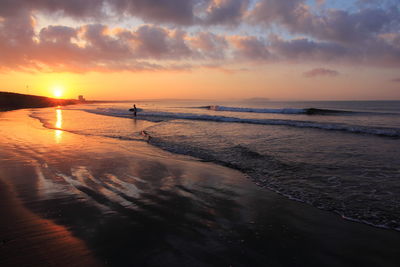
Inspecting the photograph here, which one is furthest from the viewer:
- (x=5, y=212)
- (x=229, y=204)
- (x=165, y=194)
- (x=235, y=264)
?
(x=165, y=194)

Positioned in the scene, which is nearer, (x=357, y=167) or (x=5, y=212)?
(x=5, y=212)

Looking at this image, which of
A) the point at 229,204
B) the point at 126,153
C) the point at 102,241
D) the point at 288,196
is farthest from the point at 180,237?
the point at 126,153

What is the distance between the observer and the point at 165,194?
531 centimetres

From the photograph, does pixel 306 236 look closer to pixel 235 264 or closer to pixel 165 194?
pixel 235 264

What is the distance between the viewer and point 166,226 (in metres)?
3.81

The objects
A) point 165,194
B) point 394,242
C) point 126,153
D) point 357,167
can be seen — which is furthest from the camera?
point 126,153

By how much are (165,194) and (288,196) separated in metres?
2.82

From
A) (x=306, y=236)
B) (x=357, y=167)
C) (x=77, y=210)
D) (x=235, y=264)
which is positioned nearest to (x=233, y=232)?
(x=235, y=264)

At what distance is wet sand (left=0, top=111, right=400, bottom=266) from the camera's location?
302cm

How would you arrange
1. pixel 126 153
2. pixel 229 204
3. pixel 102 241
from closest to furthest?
1. pixel 102 241
2. pixel 229 204
3. pixel 126 153

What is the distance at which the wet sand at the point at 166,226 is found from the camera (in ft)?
9.91

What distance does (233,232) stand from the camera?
3.67 m

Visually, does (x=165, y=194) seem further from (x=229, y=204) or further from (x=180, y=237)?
(x=180, y=237)

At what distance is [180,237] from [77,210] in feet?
6.91
